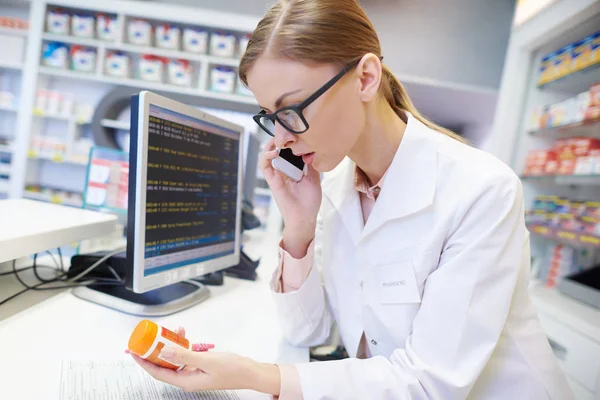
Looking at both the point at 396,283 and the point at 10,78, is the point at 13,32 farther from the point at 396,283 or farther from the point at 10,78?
the point at 396,283

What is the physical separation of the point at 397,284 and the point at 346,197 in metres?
0.33

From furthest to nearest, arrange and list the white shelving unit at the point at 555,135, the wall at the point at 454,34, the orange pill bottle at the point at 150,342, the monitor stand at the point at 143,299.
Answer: the wall at the point at 454,34, the white shelving unit at the point at 555,135, the monitor stand at the point at 143,299, the orange pill bottle at the point at 150,342

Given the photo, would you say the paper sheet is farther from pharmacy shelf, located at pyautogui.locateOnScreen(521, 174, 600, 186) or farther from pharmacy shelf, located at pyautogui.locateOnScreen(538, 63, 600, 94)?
pharmacy shelf, located at pyautogui.locateOnScreen(538, 63, 600, 94)

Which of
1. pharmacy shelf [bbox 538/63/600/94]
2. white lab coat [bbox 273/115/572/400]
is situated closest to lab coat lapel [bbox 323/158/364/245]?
white lab coat [bbox 273/115/572/400]

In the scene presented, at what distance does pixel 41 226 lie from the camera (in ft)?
3.16

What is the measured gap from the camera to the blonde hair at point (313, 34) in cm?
80

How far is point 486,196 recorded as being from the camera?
2.59 feet

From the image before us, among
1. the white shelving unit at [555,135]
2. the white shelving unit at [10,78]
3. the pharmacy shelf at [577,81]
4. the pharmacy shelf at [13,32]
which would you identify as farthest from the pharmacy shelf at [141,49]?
the pharmacy shelf at [577,81]

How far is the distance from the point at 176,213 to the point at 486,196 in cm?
72

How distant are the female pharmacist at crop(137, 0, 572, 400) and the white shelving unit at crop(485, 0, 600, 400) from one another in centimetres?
98

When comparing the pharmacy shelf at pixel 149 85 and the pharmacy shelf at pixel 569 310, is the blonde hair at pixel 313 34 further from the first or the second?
the pharmacy shelf at pixel 149 85

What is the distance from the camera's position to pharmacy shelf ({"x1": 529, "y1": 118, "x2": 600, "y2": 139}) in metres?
2.31

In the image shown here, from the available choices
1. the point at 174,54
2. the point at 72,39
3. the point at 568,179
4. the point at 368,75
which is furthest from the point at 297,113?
the point at 72,39

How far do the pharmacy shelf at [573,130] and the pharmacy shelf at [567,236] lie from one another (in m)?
0.63
